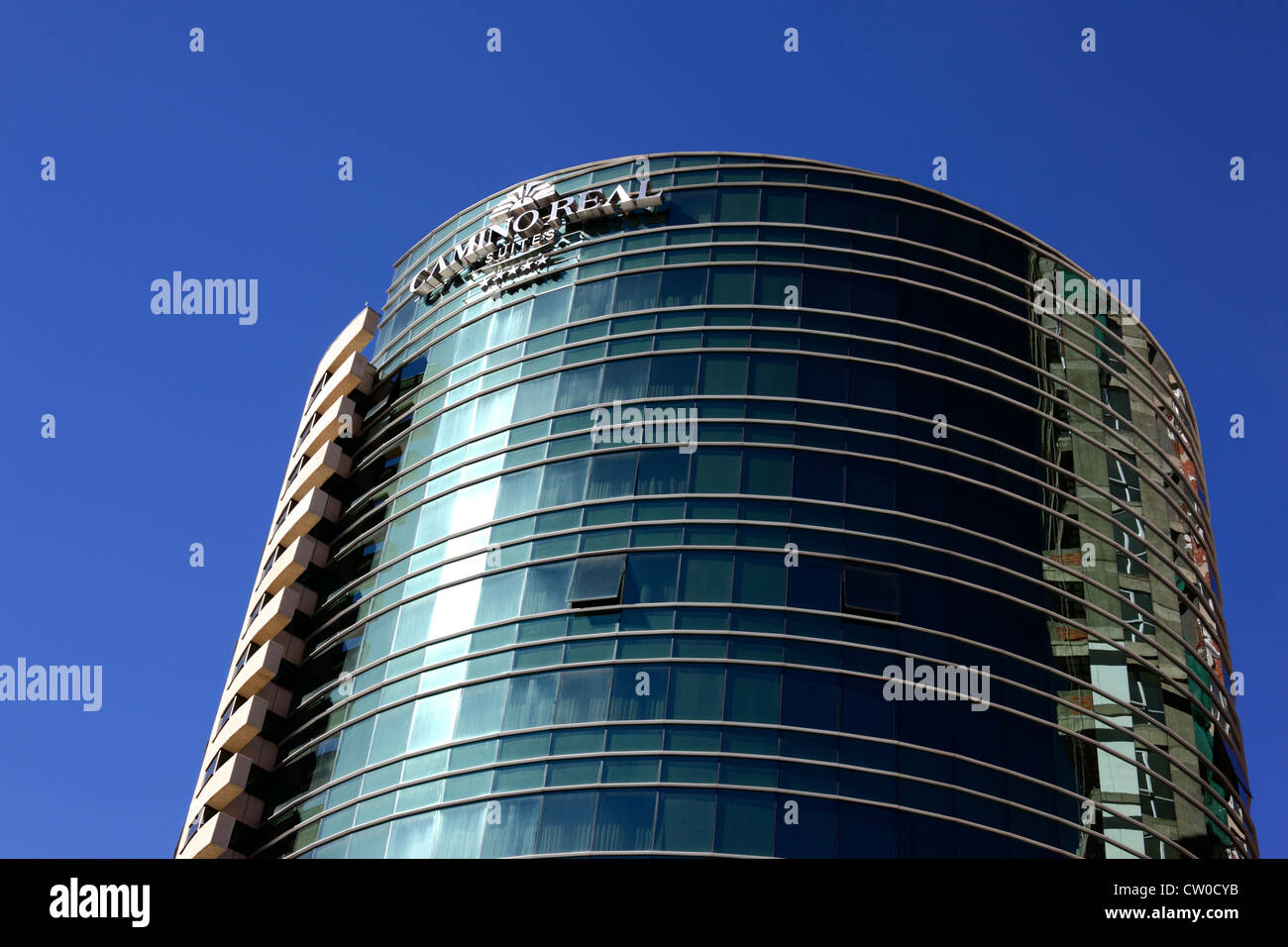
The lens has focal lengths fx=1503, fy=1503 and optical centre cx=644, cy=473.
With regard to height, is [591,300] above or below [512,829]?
above

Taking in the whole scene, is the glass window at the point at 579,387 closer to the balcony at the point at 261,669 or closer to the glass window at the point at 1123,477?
the balcony at the point at 261,669

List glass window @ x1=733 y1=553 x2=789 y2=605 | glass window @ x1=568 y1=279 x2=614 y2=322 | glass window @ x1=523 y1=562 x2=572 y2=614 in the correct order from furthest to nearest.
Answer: glass window @ x1=568 y1=279 x2=614 y2=322 < glass window @ x1=523 y1=562 x2=572 y2=614 < glass window @ x1=733 y1=553 x2=789 y2=605

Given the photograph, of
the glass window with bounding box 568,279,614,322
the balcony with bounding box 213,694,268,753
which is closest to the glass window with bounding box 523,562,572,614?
the glass window with bounding box 568,279,614,322

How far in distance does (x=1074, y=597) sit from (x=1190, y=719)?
604 centimetres

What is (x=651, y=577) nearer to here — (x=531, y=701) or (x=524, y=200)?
(x=531, y=701)

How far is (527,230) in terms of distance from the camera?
6275 cm

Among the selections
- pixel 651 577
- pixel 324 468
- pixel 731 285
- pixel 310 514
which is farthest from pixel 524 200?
pixel 651 577

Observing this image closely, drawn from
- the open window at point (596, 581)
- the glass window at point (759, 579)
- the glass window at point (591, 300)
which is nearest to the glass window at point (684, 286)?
the glass window at point (591, 300)

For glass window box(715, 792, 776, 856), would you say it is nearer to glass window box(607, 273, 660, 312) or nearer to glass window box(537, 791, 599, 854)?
glass window box(537, 791, 599, 854)
